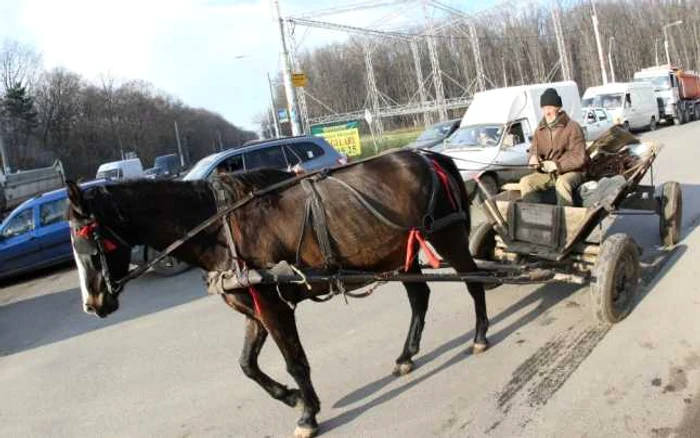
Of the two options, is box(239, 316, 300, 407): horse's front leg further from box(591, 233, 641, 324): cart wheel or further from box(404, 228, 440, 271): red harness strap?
box(591, 233, 641, 324): cart wheel

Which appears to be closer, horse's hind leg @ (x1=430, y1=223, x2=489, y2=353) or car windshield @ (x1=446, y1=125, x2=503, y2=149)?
horse's hind leg @ (x1=430, y1=223, x2=489, y2=353)

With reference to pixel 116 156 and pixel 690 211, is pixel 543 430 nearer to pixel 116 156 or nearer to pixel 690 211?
pixel 690 211

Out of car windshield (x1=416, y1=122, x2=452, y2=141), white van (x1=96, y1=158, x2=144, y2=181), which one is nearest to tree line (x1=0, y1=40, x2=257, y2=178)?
white van (x1=96, y1=158, x2=144, y2=181)

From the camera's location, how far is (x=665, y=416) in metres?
3.62

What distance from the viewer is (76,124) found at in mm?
69500

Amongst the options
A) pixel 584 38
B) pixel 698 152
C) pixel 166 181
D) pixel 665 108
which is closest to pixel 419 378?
pixel 166 181

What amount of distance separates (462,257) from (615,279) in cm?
140

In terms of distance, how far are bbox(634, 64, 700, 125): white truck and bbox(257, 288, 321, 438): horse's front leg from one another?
110ft

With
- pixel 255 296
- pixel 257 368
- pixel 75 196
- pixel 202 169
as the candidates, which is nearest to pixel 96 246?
pixel 75 196

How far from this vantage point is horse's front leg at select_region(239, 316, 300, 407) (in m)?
4.19

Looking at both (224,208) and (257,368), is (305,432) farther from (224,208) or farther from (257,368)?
(224,208)

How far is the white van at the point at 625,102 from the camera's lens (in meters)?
27.2

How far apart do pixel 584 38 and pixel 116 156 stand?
5877cm

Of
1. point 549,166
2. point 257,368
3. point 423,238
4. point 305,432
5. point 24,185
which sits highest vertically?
point 24,185
